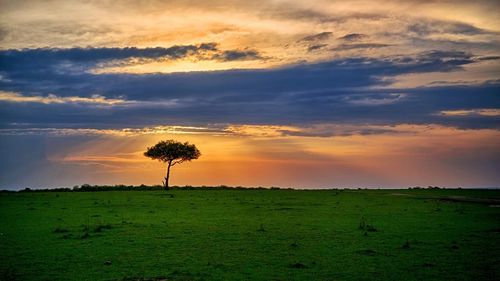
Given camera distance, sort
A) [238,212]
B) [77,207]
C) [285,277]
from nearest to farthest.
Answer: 1. [285,277]
2. [238,212]
3. [77,207]

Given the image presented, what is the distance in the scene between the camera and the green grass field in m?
15.3

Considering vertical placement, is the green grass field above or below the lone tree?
below

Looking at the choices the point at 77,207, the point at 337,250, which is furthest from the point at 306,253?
the point at 77,207

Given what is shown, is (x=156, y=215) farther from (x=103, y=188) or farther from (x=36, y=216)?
(x=103, y=188)

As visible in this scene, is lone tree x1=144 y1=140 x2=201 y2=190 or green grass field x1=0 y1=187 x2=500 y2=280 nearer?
green grass field x1=0 y1=187 x2=500 y2=280

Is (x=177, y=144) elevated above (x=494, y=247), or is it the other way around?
(x=177, y=144)

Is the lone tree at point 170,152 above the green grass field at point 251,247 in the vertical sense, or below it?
above

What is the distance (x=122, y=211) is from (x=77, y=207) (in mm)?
6201

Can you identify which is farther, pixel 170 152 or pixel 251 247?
pixel 170 152

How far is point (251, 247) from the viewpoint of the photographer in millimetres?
20078

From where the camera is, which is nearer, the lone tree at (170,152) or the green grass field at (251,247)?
the green grass field at (251,247)

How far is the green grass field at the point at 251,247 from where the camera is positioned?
50.3ft

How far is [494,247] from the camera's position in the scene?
64.0ft

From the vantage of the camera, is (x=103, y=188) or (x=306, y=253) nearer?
(x=306, y=253)
